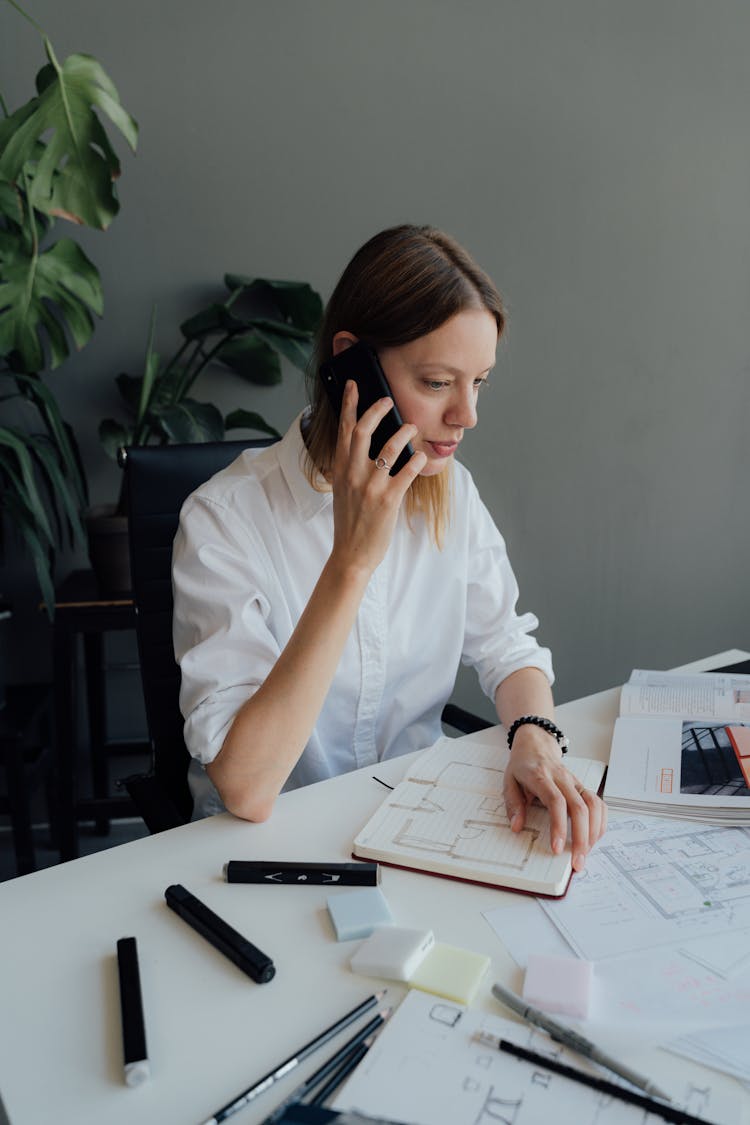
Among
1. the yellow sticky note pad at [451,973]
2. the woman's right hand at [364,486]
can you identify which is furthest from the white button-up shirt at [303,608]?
the yellow sticky note pad at [451,973]

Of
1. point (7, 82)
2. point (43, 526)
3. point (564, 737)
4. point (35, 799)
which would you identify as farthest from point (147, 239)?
point (564, 737)

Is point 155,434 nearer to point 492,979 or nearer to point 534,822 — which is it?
point 534,822

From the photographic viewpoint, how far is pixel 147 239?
2148 millimetres

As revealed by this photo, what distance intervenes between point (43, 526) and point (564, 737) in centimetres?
121

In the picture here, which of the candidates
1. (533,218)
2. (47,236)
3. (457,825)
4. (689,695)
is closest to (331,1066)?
(457,825)

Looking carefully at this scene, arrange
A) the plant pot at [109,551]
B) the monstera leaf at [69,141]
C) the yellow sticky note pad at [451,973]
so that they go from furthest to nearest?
the plant pot at [109,551] → the monstera leaf at [69,141] → the yellow sticky note pad at [451,973]

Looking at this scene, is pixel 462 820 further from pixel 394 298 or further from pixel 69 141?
pixel 69 141

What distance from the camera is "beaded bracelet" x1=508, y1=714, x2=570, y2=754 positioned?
3.51 feet

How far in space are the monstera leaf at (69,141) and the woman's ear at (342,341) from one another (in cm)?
81

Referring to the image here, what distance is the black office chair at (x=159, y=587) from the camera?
4.10ft

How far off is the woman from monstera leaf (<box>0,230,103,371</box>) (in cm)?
86

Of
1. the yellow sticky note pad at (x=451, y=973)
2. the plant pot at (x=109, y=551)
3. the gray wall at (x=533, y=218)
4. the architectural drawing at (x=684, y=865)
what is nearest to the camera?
the yellow sticky note pad at (x=451, y=973)

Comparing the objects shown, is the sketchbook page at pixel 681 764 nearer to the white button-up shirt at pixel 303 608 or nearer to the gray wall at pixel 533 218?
the white button-up shirt at pixel 303 608

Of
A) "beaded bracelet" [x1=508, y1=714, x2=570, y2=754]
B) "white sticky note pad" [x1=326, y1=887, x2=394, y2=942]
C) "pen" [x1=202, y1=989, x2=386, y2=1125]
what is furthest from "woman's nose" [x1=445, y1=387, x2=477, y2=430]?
"pen" [x1=202, y1=989, x2=386, y2=1125]
